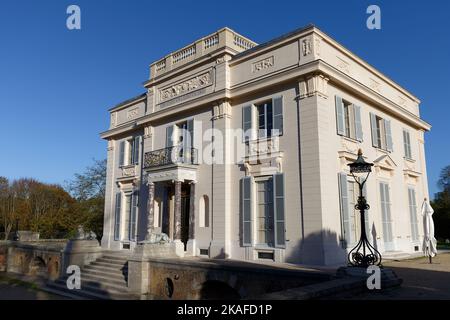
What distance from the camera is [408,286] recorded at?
777 centimetres

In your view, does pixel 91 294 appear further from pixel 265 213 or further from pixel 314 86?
pixel 314 86

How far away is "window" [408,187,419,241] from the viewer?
52.5ft

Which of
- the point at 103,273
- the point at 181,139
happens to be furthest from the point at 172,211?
the point at 103,273

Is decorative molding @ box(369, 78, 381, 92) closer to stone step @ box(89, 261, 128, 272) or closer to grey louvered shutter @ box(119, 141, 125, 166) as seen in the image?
stone step @ box(89, 261, 128, 272)

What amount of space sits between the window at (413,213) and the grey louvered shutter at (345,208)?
5.96 metres

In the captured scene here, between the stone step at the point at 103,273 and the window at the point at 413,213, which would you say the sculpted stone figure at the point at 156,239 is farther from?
the window at the point at 413,213

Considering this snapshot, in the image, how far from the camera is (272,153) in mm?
12578

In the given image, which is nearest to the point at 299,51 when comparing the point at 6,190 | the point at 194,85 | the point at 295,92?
the point at 295,92

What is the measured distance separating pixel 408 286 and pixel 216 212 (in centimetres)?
734

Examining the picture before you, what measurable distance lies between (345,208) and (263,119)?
13.9ft

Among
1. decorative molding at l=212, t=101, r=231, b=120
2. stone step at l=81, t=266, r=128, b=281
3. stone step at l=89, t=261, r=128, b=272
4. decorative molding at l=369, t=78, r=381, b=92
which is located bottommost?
stone step at l=81, t=266, r=128, b=281

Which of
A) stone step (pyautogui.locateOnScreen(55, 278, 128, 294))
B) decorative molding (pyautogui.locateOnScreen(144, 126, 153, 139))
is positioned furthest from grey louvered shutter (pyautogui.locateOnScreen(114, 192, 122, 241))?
stone step (pyautogui.locateOnScreen(55, 278, 128, 294))

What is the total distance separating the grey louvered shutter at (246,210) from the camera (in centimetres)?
1273

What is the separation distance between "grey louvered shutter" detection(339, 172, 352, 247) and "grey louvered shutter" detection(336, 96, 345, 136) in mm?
1527
